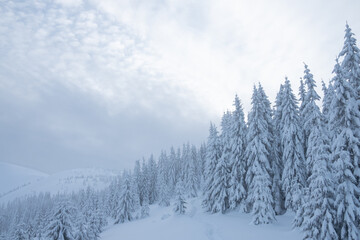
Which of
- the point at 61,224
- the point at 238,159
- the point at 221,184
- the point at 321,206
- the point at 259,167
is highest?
the point at 238,159

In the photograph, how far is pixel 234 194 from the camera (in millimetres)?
39062

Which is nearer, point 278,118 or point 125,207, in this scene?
point 278,118

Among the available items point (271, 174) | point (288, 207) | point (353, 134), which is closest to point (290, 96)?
point (271, 174)

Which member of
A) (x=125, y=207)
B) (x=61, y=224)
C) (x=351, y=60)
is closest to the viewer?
(x=351, y=60)

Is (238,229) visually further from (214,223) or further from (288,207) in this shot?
(288,207)

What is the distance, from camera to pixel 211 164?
46375 millimetres

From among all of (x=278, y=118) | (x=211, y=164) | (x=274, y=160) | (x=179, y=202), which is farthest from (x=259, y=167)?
(x=179, y=202)

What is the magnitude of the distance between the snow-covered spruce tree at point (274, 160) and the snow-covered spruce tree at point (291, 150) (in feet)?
6.63

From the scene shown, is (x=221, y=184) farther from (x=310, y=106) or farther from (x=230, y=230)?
(x=310, y=106)

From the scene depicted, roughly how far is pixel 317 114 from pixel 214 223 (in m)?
19.8

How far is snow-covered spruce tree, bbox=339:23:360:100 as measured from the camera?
2080 centimetres

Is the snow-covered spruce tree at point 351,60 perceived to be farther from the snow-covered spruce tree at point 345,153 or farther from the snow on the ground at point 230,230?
the snow on the ground at point 230,230

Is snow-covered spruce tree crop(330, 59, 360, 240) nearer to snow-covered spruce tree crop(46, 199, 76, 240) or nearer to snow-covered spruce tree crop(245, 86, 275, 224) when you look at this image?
snow-covered spruce tree crop(245, 86, 275, 224)

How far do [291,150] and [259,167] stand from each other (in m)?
5.09
